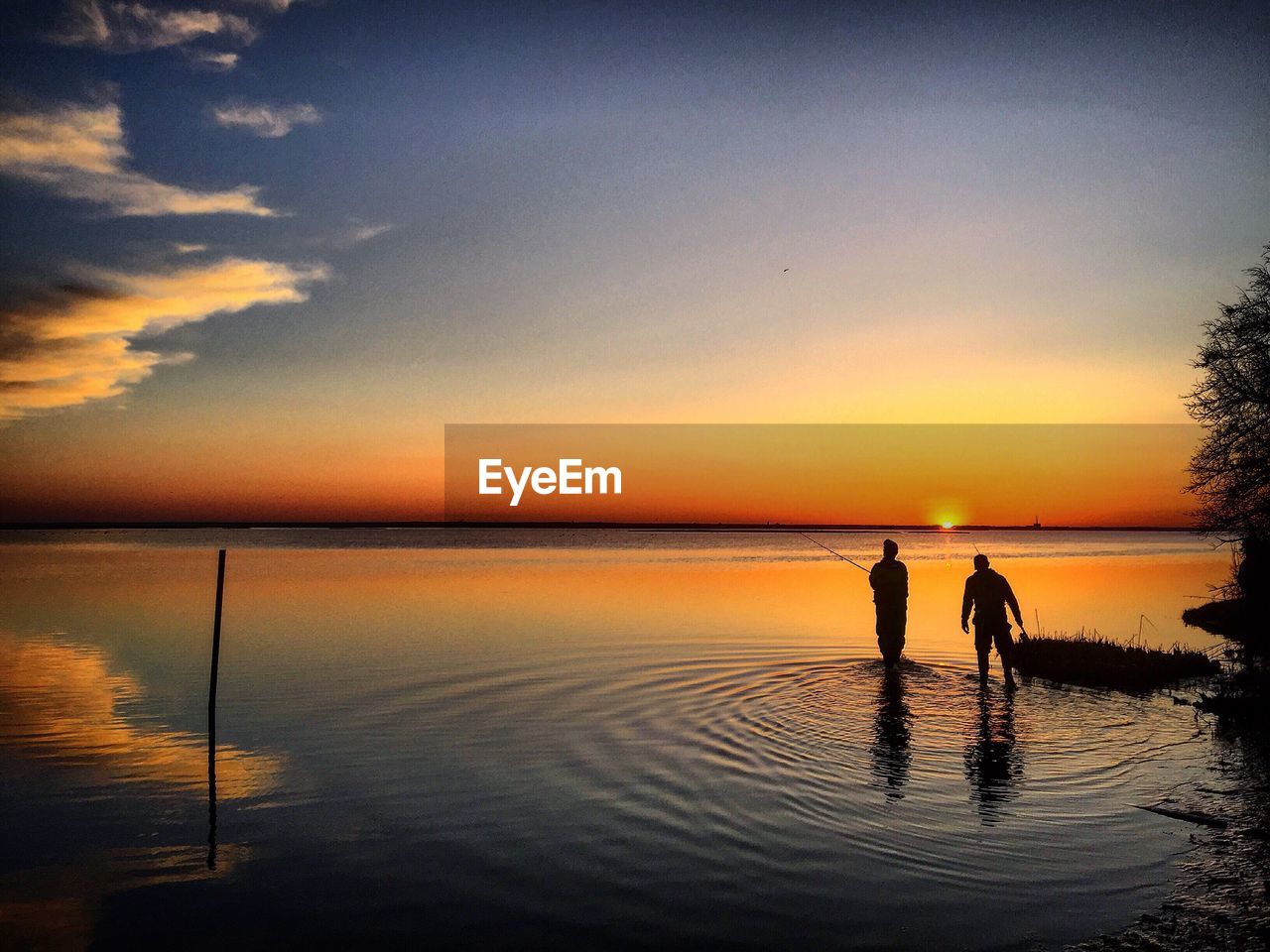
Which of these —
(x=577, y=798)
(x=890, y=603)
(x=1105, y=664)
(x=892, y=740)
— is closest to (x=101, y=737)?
(x=577, y=798)

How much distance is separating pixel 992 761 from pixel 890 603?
787 centimetres

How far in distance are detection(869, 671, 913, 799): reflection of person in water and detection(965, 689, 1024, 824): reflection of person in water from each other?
2.93ft

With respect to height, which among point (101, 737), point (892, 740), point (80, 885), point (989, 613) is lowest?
point (101, 737)

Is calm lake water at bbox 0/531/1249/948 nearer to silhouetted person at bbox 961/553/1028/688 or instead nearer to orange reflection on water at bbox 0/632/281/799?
orange reflection on water at bbox 0/632/281/799

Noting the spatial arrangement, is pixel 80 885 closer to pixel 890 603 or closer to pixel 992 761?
pixel 992 761

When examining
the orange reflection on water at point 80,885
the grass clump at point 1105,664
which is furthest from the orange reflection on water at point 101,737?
the grass clump at point 1105,664

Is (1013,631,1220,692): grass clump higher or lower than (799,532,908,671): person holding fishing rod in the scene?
lower

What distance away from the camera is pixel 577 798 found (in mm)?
11477

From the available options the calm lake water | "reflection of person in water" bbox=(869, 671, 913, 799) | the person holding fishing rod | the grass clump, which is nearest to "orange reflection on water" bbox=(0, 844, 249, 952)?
the calm lake water

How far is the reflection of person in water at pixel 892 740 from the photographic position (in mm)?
11766

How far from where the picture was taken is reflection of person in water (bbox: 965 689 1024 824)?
10781 mm

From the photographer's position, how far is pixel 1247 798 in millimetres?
10703

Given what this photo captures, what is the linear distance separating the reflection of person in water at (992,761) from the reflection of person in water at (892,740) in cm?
89

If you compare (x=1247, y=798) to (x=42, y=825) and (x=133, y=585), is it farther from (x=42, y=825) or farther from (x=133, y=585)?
(x=133, y=585)
